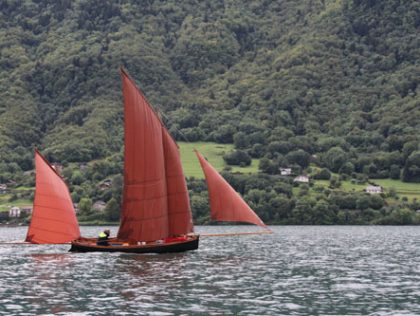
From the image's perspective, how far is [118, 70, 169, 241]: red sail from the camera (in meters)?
83.2

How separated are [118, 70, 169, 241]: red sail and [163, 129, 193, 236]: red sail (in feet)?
3.36

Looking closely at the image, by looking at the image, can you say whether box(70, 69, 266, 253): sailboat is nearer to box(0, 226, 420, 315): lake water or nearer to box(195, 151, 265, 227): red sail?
box(195, 151, 265, 227): red sail

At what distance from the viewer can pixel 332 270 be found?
2810 inches

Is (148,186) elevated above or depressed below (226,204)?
above

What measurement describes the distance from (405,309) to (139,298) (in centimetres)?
1574

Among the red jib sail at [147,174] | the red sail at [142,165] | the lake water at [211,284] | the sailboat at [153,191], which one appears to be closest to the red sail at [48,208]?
the lake water at [211,284]

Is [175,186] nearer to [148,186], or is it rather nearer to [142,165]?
[148,186]

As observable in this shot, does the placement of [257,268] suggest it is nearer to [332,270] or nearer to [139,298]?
[332,270]

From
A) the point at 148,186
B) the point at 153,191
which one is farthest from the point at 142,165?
the point at 153,191

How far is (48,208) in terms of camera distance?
8706 centimetres

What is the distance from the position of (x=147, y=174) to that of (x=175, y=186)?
3621 millimetres

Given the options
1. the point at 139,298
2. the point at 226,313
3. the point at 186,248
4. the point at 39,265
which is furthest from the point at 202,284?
the point at 186,248

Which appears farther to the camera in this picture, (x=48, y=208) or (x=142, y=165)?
(x=48, y=208)

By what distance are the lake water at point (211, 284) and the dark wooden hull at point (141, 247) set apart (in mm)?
839
